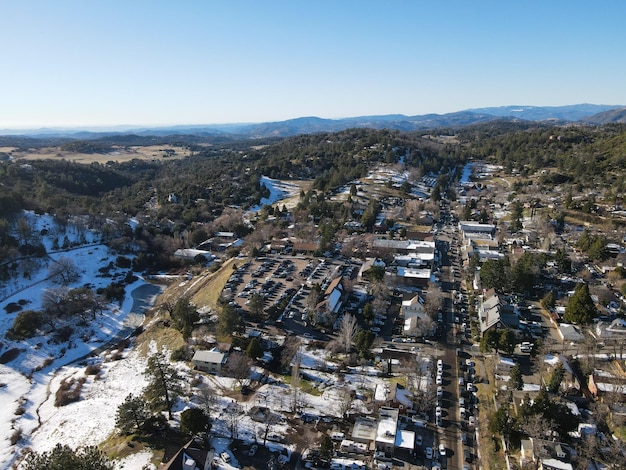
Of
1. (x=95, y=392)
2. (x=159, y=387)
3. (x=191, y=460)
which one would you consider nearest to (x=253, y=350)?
(x=159, y=387)

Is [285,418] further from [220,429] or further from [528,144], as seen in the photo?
[528,144]

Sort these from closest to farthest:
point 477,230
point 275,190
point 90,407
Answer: point 90,407, point 477,230, point 275,190

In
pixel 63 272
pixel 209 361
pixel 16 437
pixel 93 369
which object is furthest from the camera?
pixel 63 272

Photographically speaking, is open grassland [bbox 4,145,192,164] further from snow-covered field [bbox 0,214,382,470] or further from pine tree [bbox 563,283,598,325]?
pine tree [bbox 563,283,598,325]

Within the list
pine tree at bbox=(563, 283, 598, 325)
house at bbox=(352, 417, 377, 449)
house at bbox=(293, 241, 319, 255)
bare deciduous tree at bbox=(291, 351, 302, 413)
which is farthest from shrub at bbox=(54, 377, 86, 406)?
pine tree at bbox=(563, 283, 598, 325)

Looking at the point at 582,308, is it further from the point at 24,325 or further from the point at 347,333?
the point at 24,325

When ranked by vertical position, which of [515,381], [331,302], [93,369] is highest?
[331,302]

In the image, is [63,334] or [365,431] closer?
[365,431]
